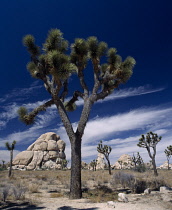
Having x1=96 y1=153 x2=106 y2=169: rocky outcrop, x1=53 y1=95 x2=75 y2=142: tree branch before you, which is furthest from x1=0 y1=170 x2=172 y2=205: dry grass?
x1=96 y1=153 x2=106 y2=169: rocky outcrop

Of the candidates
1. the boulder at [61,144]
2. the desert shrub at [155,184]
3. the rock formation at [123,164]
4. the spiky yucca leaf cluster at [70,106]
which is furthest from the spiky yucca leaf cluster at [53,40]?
the boulder at [61,144]

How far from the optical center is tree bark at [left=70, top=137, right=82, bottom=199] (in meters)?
6.65

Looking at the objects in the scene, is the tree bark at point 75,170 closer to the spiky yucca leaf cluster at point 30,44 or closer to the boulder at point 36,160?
the spiky yucca leaf cluster at point 30,44

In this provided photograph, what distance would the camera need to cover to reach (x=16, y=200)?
655 centimetres

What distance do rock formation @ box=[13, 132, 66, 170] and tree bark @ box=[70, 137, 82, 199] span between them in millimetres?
47458

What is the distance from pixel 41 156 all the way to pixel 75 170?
1983 inches

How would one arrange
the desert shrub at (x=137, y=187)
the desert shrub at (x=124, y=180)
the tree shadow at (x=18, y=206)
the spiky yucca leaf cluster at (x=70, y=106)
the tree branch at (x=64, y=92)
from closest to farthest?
the tree shadow at (x=18, y=206), the desert shrub at (x=137, y=187), the desert shrub at (x=124, y=180), the tree branch at (x=64, y=92), the spiky yucca leaf cluster at (x=70, y=106)

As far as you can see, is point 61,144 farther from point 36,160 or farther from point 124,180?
point 124,180

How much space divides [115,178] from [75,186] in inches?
163

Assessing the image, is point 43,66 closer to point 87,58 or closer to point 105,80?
point 87,58

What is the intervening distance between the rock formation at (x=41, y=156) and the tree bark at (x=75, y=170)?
47.5 m

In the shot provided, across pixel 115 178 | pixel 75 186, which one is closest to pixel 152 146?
pixel 115 178

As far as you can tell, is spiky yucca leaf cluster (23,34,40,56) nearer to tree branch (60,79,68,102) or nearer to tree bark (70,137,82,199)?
tree branch (60,79,68,102)

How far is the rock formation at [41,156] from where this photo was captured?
171ft
